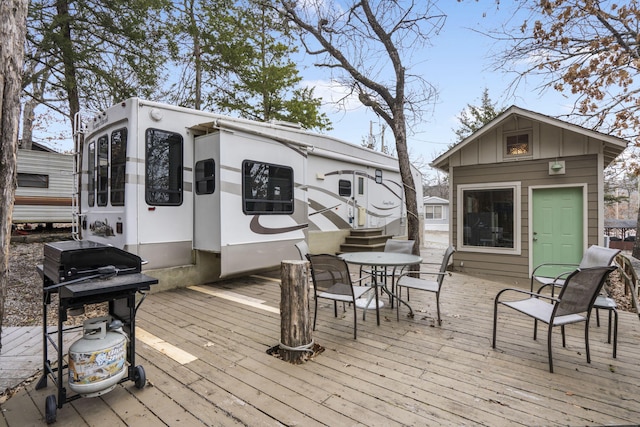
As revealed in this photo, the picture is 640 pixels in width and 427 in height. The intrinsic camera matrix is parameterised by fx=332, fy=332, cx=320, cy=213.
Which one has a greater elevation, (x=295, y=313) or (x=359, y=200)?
(x=359, y=200)

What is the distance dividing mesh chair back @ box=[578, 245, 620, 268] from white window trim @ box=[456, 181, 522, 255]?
2.53 m

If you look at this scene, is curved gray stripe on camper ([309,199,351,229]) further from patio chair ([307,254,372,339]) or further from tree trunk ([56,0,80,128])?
tree trunk ([56,0,80,128])

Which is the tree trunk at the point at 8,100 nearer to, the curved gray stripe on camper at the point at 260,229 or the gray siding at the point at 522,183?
the curved gray stripe on camper at the point at 260,229

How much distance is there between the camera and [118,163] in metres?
4.91

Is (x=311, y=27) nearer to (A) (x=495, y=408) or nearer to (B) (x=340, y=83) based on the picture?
(B) (x=340, y=83)

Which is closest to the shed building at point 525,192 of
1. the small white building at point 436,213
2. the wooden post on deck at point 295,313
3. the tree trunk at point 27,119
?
the wooden post on deck at point 295,313

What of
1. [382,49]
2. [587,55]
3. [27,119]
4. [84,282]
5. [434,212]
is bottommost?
[84,282]

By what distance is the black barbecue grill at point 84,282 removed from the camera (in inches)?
78.4

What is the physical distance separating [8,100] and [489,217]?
7.00 meters

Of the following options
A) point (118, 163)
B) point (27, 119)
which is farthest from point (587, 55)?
point (27, 119)

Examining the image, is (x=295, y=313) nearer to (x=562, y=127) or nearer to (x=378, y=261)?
(x=378, y=261)

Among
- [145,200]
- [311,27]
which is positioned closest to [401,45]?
[311,27]

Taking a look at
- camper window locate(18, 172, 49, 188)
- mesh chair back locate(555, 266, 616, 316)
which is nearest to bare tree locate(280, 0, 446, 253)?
mesh chair back locate(555, 266, 616, 316)

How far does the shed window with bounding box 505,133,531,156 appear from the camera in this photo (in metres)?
6.14
